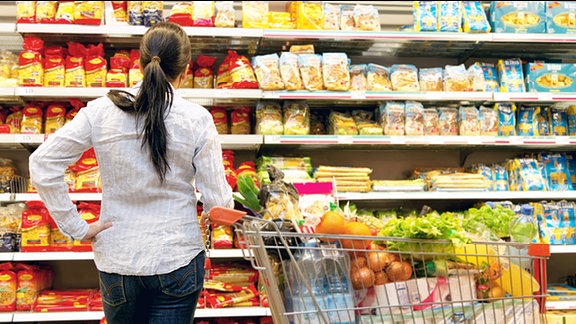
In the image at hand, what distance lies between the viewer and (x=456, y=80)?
13.0 ft

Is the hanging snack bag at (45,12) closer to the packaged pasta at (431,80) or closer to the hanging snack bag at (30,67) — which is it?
the hanging snack bag at (30,67)

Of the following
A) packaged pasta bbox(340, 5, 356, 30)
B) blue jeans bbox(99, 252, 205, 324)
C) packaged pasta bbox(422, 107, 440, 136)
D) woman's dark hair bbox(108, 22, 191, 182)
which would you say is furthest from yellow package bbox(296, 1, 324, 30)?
blue jeans bbox(99, 252, 205, 324)

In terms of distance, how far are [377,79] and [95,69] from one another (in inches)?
73.7

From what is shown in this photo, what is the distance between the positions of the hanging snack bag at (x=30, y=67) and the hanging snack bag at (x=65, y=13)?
231mm

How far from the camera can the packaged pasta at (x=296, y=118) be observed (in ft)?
12.4

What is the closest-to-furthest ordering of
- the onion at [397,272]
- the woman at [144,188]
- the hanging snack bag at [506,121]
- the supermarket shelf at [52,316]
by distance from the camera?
the woman at [144,188] < the onion at [397,272] < the supermarket shelf at [52,316] < the hanging snack bag at [506,121]

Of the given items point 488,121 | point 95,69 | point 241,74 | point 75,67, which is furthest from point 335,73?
point 75,67

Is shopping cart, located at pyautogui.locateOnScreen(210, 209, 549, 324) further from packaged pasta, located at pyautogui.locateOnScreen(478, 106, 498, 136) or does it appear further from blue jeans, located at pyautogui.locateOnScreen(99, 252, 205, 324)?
packaged pasta, located at pyautogui.locateOnScreen(478, 106, 498, 136)

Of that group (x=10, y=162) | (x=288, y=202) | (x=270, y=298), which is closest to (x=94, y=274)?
(x=10, y=162)

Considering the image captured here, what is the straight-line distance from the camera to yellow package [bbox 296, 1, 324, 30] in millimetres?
3818

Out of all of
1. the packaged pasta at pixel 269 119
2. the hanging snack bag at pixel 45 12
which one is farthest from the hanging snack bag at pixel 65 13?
the packaged pasta at pixel 269 119

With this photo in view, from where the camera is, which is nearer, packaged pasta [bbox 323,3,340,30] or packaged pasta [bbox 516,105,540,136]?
packaged pasta [bbox 323,3,340,30]

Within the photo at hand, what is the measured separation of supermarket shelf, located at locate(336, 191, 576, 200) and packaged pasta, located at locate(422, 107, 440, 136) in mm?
429

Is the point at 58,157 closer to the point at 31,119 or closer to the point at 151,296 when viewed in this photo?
the point at 151,296
